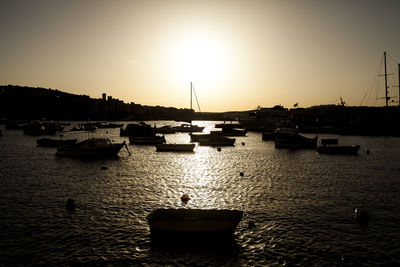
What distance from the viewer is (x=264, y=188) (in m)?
27.5

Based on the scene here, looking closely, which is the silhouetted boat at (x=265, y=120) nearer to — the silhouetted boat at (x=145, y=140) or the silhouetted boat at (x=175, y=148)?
the silhouetted boat at (x=145, y=140)

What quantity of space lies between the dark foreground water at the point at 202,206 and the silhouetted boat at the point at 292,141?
24.9m

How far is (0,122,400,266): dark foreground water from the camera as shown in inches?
532

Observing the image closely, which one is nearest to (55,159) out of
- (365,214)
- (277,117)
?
(365,214)

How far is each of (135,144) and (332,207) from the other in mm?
60174

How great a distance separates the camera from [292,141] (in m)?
65.8

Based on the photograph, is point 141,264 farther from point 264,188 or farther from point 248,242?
point 264,188

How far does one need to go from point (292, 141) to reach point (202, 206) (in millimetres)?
49544

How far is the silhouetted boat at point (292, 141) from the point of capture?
64.9m

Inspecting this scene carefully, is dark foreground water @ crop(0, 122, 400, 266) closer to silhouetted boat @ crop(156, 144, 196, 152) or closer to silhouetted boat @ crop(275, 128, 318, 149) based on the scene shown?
silhouetted boat @ crop(156, 144, 196, 152)

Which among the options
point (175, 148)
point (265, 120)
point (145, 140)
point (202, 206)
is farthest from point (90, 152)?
point (265, 120)

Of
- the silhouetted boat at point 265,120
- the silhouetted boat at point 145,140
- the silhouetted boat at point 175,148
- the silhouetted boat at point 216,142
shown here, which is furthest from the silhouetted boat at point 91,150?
the silhouetted boat at point 265,120

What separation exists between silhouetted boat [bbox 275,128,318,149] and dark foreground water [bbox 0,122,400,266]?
2488 centimetres

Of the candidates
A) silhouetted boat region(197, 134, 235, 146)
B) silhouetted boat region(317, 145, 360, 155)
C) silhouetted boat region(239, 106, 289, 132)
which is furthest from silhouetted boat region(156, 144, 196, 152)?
silhouetted boat region(239, 106, 289, 132)
